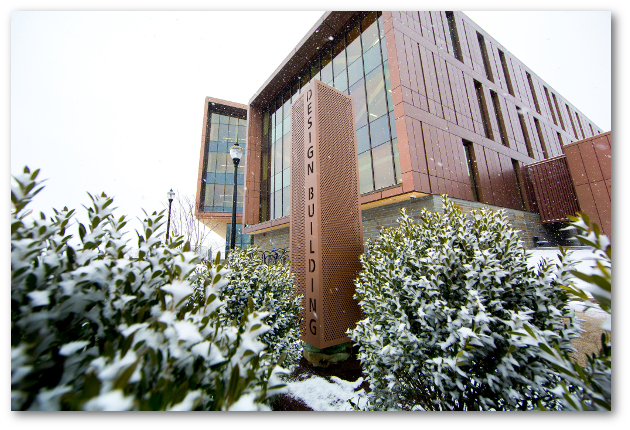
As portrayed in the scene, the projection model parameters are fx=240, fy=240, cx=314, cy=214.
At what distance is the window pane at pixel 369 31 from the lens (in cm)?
1078

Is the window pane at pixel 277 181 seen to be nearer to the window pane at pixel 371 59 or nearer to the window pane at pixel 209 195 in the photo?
the window pane at pixel 371 59

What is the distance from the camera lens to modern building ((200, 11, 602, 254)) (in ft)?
29.6

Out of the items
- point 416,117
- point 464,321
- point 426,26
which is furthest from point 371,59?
point 464,321

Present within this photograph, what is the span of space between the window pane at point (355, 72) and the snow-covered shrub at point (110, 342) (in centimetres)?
1229

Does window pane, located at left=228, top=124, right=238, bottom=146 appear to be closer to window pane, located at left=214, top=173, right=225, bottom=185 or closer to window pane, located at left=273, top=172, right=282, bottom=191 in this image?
window pane, located at left=214, top=173, right=225, bottom=185

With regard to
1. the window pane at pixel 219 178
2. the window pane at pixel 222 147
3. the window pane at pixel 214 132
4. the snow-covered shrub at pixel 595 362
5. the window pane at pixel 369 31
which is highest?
the window pane at pixel 214 132

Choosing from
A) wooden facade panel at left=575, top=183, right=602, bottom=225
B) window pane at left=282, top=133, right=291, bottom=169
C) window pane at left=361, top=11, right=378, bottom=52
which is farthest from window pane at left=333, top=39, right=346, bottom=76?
wooden facade panel at left=575, top=183, right=602, bottom=225

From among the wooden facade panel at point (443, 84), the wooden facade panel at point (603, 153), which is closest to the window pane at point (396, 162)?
the wooden facade panel at point (443, 84)

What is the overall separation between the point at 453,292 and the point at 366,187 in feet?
27.8

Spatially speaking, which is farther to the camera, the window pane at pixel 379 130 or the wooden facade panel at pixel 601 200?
the window pane at pixel 379 130

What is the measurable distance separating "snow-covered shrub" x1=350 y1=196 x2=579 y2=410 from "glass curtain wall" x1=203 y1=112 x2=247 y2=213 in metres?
22.2

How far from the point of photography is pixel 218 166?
84.9ft
